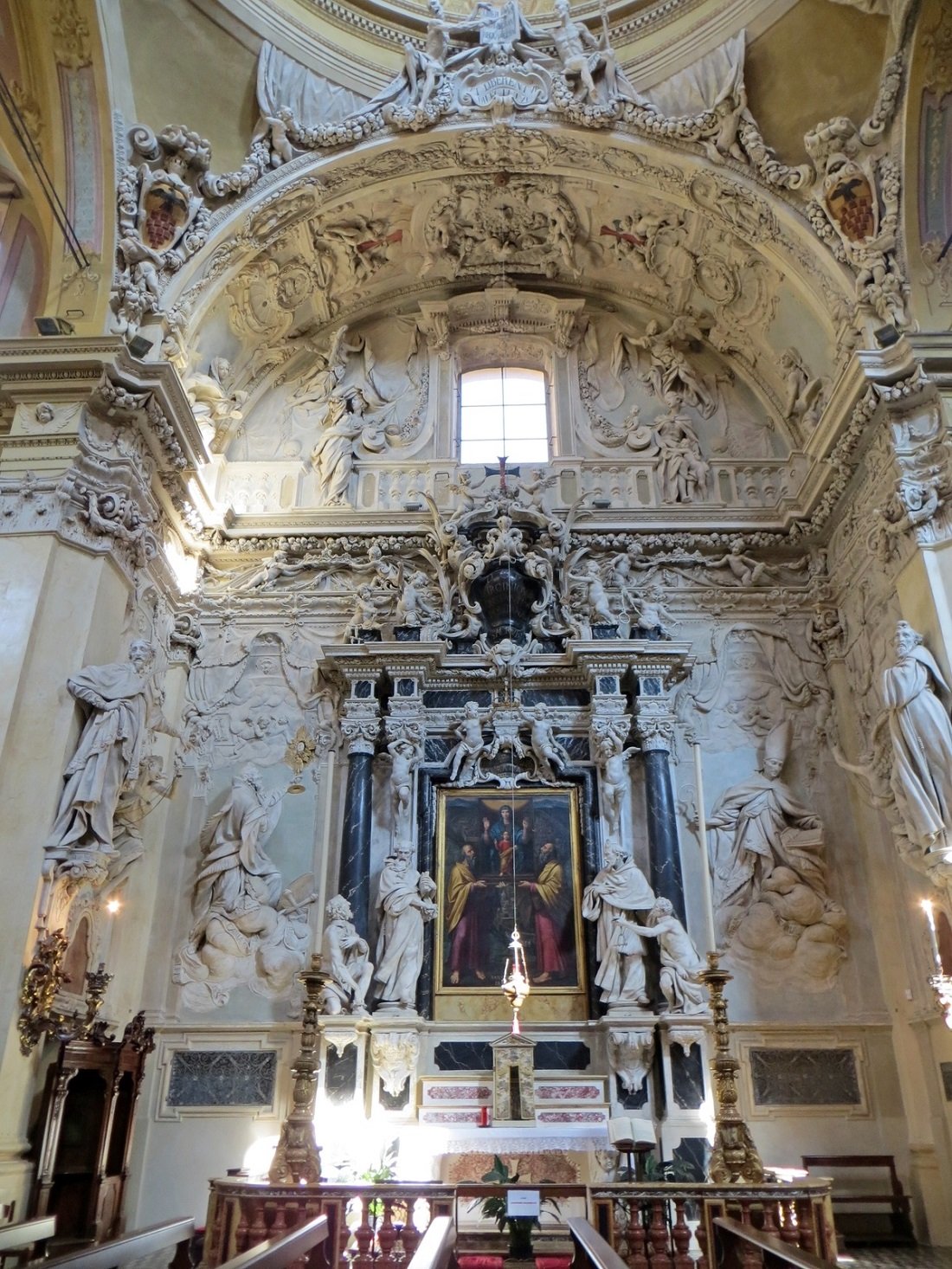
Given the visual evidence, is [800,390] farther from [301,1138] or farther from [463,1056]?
[301,1138]

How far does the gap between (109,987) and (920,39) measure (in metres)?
12.8

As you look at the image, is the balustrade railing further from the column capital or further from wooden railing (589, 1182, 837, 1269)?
the column capital

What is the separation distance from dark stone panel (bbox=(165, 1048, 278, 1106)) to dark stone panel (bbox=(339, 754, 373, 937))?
1705 millimetres

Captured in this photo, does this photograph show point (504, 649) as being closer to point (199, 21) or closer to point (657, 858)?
point (657, 858)

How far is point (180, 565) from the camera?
41.5 feet

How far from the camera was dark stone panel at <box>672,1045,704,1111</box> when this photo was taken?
997 cm

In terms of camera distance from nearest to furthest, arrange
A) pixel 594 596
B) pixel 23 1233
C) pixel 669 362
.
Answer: pixel 23 1233 < pixel 594 596 < pixel 669 362

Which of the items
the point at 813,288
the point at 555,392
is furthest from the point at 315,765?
the point at 813,288

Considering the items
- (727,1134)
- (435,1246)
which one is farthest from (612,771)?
(435,1246)

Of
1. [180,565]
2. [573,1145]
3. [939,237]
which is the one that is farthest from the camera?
[180,565]

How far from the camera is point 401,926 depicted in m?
10.8

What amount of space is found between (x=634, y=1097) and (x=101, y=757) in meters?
6.13

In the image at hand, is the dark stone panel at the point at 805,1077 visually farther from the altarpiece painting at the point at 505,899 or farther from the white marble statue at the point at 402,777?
the white marble statue at the point at 402,777

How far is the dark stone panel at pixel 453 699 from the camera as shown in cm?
1236
